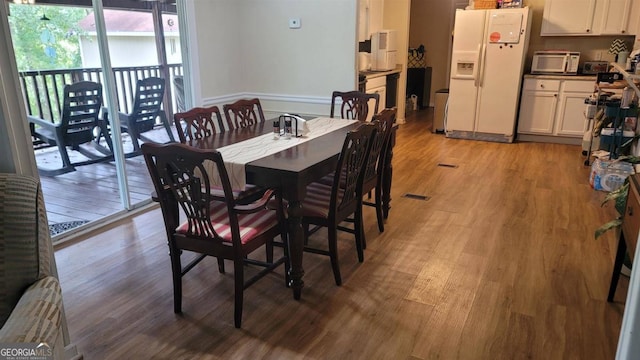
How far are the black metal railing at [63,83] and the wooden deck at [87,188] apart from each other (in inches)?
17.4

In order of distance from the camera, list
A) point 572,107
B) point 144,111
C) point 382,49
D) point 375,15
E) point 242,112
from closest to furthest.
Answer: point 242,112
point 144,111
point 572,107
point 382,49
point 375,15

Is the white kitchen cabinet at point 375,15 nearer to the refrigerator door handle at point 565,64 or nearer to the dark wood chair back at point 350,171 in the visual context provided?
the refrigerator door handle at point 565,64

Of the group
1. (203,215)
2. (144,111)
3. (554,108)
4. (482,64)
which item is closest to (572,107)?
(554,108)

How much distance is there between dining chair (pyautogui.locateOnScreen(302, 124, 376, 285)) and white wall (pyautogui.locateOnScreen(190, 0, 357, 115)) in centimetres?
198

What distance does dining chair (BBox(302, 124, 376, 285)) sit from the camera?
240 cm

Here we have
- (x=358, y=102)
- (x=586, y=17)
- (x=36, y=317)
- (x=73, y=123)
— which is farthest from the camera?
(x=586, y=17)

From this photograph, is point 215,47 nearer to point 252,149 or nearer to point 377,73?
point 252,149

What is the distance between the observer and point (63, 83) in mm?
3584

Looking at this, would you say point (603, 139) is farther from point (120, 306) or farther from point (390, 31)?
point (120, 306)

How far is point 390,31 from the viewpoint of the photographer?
6406 mm

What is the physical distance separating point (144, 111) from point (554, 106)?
16.4 feet

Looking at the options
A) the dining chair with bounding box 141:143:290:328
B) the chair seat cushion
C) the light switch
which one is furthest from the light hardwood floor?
the light switch

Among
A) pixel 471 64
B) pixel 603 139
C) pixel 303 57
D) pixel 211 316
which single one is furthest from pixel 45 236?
pixel 471 64

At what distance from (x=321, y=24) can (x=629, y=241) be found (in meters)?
3.26
